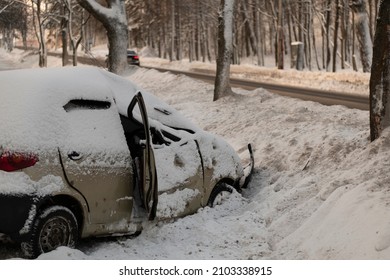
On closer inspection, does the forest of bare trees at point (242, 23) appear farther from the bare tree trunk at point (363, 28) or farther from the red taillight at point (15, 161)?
the red taillight at point (15, 161)

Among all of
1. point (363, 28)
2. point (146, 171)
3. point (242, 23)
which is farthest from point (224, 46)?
point (242, 23)

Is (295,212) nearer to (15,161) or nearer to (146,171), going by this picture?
(146,171)

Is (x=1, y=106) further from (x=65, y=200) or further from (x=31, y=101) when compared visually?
(x=65, y=200)

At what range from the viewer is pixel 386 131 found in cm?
662

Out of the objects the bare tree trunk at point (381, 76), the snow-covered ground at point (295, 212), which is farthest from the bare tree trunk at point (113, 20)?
the bare tree trunk at point (381, 76)

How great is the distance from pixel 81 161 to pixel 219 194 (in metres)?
2.39

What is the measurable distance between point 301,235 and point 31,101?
304cm

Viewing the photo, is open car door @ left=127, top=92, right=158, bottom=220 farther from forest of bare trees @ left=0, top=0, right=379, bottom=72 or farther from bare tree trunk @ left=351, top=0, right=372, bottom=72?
forest of bare trees @ left=0, top=0, right=379, bottom=72

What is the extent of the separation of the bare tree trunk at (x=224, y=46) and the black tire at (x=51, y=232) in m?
10.9

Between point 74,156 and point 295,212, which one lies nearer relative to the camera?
point 74,156

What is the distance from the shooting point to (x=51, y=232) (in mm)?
4594

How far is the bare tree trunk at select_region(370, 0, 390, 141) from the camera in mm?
6793

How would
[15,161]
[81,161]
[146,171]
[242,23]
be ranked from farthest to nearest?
[242,23]
[146,171]
[81,161]
[15,161]

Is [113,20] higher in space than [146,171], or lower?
higher
